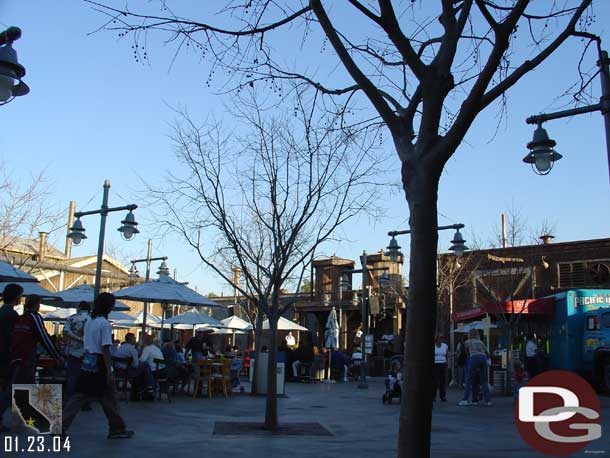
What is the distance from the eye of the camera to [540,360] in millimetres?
20203

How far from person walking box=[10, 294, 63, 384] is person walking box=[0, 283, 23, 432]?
6 centimetres

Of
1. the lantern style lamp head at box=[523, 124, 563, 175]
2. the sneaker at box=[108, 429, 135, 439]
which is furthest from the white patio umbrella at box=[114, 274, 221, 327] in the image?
the lantern style lamp head at box=[523, 124, 563, 175]

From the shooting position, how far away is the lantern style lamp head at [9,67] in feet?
22.0

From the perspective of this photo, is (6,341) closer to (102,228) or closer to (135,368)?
(135,368)

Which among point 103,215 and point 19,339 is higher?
point 103,215

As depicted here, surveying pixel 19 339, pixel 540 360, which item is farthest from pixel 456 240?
pixel 19 339

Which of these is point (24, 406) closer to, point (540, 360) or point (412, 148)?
point (412, 148)

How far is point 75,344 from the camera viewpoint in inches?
442

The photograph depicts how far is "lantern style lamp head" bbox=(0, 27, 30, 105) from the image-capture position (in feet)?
22.0

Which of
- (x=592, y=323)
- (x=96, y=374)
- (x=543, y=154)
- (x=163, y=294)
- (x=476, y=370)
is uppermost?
(x=543, y=154)

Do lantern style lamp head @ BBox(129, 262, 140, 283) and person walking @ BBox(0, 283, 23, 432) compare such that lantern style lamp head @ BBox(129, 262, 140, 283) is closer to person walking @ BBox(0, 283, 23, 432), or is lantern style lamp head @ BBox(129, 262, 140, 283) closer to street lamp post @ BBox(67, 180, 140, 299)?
street lamp post @ BBox(67, 180, 140, 299)

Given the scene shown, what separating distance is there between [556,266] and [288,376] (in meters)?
14.8

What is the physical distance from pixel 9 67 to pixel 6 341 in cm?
349

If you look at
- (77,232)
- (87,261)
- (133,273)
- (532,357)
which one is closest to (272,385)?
(77,232)
